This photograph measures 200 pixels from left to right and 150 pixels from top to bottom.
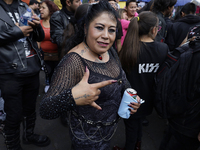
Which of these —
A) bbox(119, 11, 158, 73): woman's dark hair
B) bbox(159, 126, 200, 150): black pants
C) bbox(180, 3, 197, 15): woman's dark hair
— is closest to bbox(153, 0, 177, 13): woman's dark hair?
bbox(180, 3, 197, 15): woman's dark hair

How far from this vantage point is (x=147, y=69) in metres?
1.99

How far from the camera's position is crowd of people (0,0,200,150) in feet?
3.54

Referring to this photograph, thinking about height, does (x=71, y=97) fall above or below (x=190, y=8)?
below

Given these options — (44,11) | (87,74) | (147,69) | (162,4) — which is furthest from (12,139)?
(162,4)

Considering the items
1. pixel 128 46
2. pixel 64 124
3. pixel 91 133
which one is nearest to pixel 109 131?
pixel 91 133

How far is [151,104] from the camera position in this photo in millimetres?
2139

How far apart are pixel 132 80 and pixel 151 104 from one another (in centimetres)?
49

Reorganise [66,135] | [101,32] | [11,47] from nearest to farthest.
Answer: [101,32]
[11,47]
[66,135]

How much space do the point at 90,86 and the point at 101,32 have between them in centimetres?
49

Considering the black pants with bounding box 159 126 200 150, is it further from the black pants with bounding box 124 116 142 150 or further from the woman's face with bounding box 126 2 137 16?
the woman's face with bounding box 126 2 137 16

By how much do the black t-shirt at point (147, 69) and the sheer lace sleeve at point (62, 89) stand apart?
3.51 ft

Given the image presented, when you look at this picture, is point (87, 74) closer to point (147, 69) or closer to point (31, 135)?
point (147, 69)

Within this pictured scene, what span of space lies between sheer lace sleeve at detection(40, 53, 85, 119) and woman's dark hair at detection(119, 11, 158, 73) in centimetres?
97

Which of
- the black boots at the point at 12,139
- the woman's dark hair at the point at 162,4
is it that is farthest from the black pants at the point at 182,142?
the woman's dark hair at the point at 162,4
